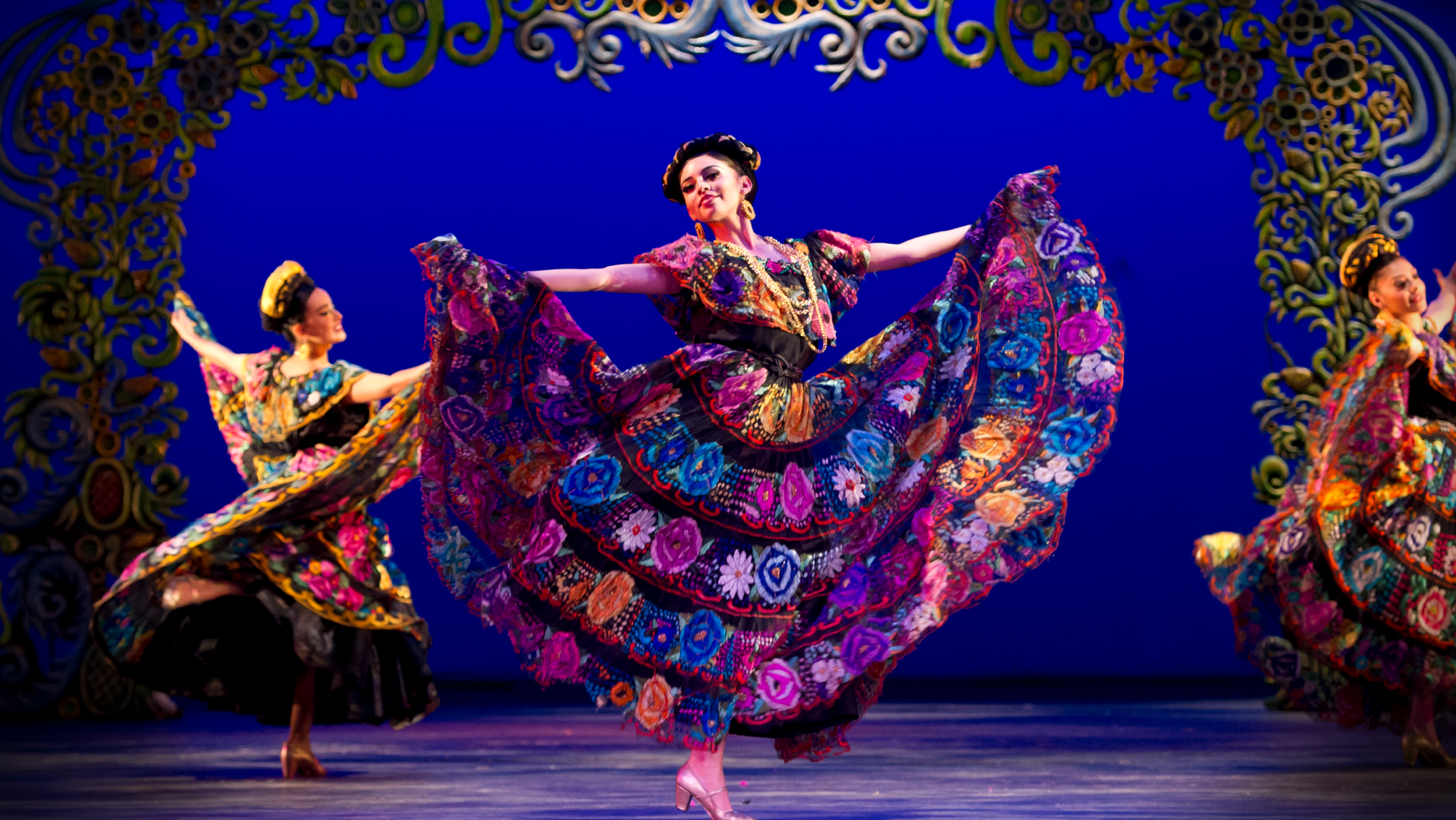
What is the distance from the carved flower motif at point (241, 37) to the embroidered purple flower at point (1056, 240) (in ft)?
11.8

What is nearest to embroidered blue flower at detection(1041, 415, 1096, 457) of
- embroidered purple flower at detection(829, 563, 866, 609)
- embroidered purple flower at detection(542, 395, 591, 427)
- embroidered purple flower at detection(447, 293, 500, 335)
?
embroidered purple flower at detection(829, 563, 866, 609)

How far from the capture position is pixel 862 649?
2613 mm

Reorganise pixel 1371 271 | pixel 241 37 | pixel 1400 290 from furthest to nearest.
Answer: pixel 241 37
pixel 1371 271
pixel 1400 290

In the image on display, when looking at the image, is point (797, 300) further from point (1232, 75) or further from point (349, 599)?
point (1232, 75)

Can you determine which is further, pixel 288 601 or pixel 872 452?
pixel 288 601

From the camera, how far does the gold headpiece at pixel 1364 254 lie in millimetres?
4020

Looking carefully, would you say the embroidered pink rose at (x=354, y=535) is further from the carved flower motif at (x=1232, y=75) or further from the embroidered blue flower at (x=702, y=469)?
the carved flower motif at (x=1232, y=75)

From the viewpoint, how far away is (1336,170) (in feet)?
17.1

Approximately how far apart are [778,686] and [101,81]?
404cm

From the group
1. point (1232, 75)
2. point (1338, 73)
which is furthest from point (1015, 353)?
point (1338, 73)

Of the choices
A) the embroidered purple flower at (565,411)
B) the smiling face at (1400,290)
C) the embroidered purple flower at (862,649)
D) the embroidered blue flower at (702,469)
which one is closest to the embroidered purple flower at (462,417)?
the embroidered purple flower at (565,411)

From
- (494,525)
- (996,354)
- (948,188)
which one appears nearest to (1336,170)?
(948,188)

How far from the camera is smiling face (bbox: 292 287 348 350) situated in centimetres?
386

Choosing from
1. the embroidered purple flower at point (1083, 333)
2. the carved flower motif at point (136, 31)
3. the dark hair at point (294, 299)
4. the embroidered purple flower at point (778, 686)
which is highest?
the carved flower motif at point (136, 31)
